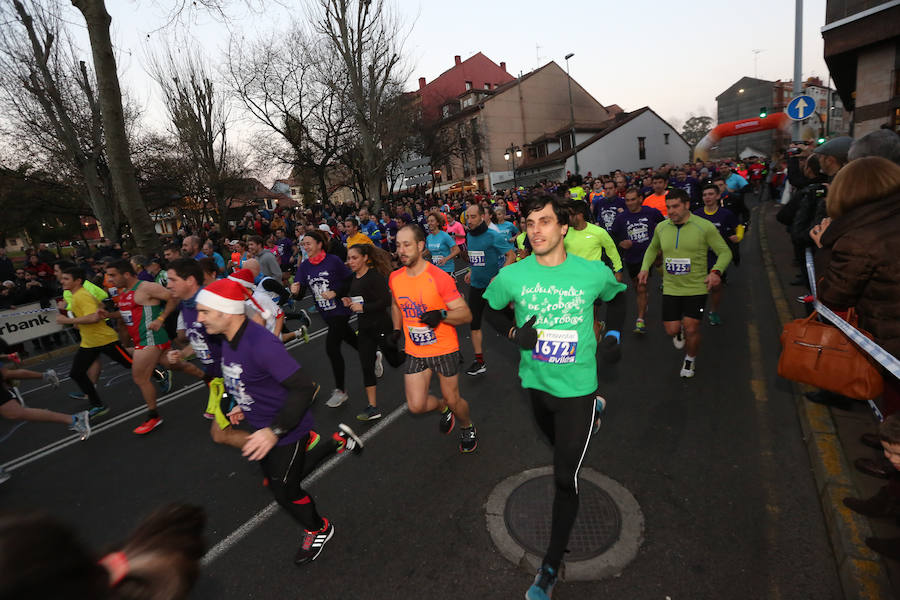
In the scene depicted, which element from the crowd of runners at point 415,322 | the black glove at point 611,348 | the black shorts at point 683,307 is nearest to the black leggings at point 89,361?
the crowd of runners at point 415,322

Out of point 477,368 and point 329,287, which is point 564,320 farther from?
point 329,287

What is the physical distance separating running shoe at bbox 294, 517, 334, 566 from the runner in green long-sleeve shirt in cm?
437

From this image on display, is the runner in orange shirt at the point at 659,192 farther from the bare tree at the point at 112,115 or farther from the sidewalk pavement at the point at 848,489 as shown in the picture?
the bare tree at the point at 112,115

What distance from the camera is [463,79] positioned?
5822 cm

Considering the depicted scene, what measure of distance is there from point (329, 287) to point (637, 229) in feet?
16.7

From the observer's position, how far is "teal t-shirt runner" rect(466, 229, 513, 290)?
655 cm

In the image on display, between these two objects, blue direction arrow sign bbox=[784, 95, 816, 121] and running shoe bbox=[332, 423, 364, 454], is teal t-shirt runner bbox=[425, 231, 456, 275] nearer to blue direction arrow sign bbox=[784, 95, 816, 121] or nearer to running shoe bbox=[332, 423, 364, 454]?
running shoe bbox=[332, 423, 364, 454]

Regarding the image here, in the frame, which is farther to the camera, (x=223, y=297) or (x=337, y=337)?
(x=337, y=337)

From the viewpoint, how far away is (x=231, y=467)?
4.54 m

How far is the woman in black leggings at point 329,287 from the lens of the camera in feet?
17.7

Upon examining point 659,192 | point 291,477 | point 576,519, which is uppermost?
point 659,192

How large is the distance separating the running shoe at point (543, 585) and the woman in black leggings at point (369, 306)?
290 cm

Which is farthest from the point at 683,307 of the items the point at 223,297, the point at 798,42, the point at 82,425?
the point at 798,42

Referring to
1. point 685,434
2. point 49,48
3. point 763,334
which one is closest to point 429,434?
point 685,434
